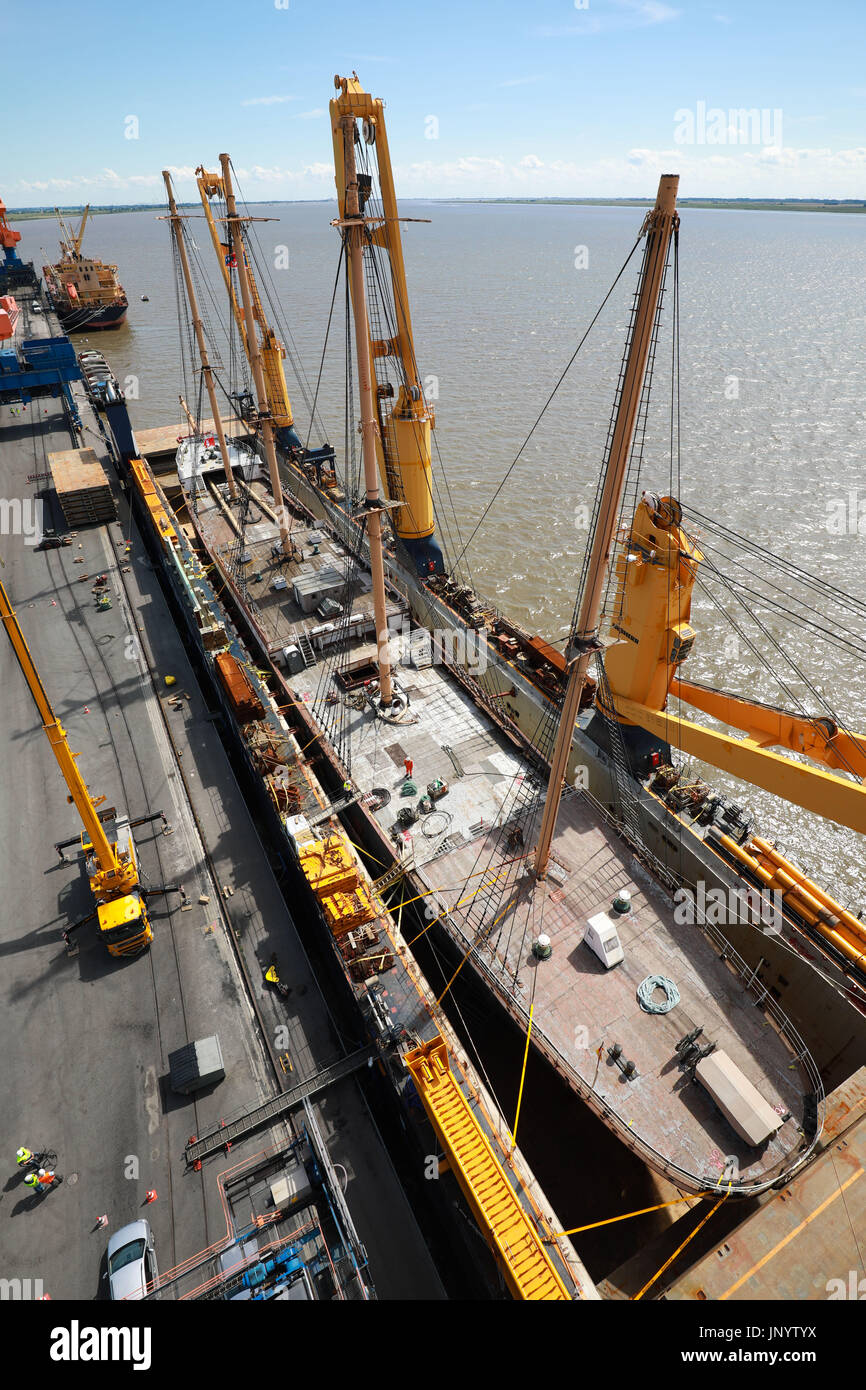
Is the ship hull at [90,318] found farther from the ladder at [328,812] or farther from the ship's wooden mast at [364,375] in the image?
the ladder at [328,812]

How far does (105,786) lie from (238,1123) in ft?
59.1

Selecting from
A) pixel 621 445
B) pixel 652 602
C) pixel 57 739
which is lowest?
pixel 57 739

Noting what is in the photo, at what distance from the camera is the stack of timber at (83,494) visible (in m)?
55.0

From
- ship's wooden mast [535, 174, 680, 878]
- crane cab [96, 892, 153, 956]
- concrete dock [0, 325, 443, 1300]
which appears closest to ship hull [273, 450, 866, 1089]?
concrete dock [0, 325, 443, 1300]

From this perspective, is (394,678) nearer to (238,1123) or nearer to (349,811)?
(349,811)

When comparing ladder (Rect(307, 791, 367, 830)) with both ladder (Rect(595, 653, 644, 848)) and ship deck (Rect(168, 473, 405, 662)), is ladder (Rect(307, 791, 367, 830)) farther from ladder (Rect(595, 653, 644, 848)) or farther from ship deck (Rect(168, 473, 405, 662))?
ladder (Rect(595, 653, 644, 848))

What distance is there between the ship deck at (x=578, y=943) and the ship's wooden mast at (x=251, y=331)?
56.9ft

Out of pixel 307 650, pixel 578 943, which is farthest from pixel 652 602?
pixel 307 650

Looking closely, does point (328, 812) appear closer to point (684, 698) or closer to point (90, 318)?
point (684, 698)

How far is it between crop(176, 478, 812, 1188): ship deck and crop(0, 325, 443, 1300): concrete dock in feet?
21.9

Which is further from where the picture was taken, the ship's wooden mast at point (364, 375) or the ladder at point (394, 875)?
the ladder at point (394, 875)

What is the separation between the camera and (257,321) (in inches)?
2461

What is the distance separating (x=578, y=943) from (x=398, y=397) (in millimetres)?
33278

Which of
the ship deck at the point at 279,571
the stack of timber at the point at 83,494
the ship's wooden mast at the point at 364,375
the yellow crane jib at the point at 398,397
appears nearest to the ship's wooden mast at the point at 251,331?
the ship deck at the point at 279,571
